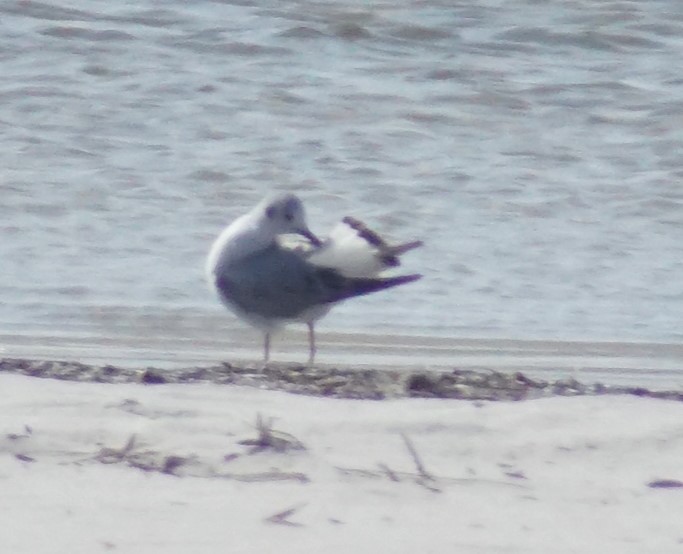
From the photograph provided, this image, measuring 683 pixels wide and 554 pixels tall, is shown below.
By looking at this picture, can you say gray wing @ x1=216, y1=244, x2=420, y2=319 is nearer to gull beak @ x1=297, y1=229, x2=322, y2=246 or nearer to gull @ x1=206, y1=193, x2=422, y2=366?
gull @ x1=206, y1=193, x2=422, y2=366

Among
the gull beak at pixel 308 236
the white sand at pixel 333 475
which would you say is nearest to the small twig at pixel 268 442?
the white sand at pixel 333 475

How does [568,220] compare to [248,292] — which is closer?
[248,292]

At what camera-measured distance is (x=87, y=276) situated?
7.00 m

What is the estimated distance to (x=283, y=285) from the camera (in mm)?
5934

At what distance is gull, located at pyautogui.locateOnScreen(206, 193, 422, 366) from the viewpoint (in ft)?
19.2

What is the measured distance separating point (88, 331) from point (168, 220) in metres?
1.53

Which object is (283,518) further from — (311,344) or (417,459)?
(311,344)

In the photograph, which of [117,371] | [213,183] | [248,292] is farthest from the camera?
[213,183]

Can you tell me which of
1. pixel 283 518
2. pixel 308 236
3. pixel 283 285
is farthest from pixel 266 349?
pixel 283 518

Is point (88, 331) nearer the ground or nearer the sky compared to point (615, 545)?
nearer the ground

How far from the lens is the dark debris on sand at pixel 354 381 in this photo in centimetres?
466

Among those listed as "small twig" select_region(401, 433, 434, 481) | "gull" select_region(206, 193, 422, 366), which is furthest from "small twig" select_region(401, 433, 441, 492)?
"gull" select_region(206, 193, 422, 366)

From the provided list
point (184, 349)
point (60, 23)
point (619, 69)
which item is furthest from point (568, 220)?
point (60, 23)

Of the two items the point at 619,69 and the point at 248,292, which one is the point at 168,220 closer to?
the point at 248,292
